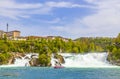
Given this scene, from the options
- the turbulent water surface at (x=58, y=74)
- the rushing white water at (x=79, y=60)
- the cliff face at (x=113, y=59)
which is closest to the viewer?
the turbulent water surface at (x=58, y=74)

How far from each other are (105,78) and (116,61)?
68.7 metres

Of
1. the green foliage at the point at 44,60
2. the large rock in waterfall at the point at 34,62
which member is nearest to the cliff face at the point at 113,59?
the green foliage at the point at 44,60

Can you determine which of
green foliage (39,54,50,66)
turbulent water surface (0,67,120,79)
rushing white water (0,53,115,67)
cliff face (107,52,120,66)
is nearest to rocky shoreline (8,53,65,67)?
rushing white water (0,53,115,67)

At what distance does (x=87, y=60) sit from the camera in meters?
143

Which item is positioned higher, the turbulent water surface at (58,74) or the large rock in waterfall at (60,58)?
the large rock in waterfall at (60,58)

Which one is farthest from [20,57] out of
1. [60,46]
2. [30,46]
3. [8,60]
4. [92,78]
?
[92,78]

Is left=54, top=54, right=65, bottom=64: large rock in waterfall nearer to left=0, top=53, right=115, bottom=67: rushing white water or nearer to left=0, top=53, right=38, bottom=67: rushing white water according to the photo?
left=0, top=53, right=115, bottom=67: rushing white water

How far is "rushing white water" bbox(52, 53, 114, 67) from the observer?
458 feet

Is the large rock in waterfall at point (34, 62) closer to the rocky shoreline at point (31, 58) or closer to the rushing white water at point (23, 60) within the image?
the rocky shoreline at point (31, 58)

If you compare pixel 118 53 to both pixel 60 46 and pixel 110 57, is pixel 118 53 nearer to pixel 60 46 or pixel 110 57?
pixel 110 57

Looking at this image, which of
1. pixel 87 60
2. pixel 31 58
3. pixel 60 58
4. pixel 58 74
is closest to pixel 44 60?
pixel 31 58

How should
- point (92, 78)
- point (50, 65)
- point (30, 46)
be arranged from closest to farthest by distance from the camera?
point (92, 78) < point (50, 65) < point (30, 46)

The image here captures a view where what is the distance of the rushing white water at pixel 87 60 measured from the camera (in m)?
A: 140

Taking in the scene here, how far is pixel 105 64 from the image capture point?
460 ft
